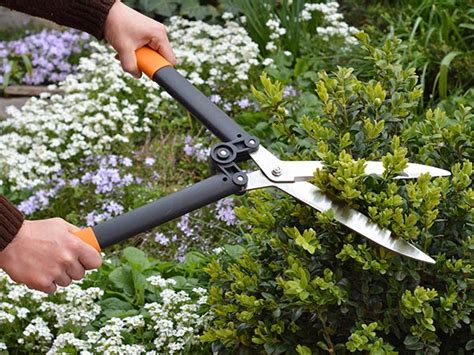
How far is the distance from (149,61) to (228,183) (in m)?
0.43

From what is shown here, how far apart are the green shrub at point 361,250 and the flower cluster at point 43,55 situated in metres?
2.72

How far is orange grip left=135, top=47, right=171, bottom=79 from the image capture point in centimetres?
244

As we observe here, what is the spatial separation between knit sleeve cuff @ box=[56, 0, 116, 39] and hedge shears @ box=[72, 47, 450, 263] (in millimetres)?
191

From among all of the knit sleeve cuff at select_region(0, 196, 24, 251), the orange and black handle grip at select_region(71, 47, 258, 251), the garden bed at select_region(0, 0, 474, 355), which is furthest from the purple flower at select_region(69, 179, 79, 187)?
the knit sleeve cuff at select_region(0, 196, 24, 251)

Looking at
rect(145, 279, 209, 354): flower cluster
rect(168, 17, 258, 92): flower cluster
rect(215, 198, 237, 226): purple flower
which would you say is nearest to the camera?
rect(145, 279, 209, 354): flower cluster

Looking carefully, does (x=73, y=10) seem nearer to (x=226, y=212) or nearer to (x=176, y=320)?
(x=176, y=320)

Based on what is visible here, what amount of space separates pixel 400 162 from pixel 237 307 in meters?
0.59

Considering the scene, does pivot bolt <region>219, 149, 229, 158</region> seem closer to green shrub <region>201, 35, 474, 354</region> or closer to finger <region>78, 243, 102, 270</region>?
green shrub <region>201, 35, 474, 354</region>

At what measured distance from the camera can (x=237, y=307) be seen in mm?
2594

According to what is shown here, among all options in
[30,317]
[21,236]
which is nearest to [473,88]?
[30,317]

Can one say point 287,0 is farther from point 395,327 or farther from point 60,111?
point 395,327

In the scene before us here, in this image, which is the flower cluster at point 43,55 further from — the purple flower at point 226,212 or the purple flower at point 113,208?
the purple flower at point 226,212

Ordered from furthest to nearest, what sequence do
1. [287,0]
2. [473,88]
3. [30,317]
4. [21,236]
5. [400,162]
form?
[287,0]
[473,88]
[30,317]
[400,162]
[21,236]

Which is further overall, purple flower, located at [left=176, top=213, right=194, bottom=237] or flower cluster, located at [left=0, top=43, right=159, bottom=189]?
flower cluster, located at [left=0, top=43, right=159, bottom=189]
